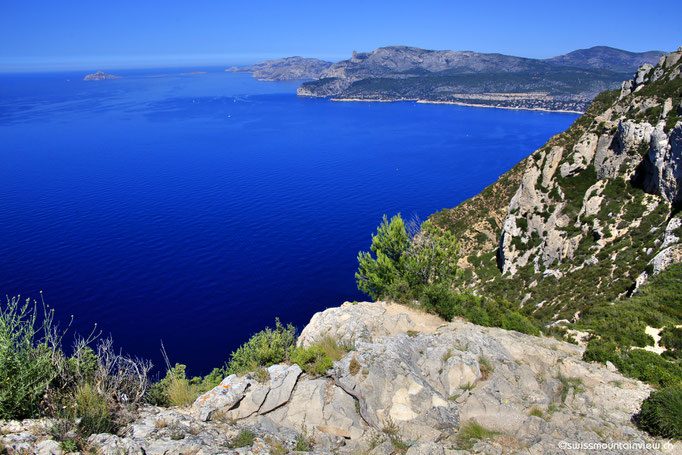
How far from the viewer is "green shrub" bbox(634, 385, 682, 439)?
11.1 metres

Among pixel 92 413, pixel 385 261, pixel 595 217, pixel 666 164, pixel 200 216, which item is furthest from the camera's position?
pixel 200 216

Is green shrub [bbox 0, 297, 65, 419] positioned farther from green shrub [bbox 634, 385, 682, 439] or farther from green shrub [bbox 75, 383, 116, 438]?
green shrub [bbox 634, 385, 682, 439]

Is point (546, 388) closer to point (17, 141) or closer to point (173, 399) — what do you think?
point (173, 399)

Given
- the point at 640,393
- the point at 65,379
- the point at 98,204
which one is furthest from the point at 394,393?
the point at 98,204

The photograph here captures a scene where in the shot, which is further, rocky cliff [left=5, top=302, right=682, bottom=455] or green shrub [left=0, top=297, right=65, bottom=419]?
rocky cliff [left=5, top=302, right=682, bottom=455]

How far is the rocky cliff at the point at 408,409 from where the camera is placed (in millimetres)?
11031

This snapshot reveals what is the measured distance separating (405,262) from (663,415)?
55.4 ft

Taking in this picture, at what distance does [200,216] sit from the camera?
83750 millimetres

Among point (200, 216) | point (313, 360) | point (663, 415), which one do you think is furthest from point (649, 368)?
point (200, 216)

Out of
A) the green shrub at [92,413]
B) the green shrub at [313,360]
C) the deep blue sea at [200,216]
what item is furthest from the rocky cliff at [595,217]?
the green shrub at [92,413]

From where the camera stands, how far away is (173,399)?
1352 centimetres

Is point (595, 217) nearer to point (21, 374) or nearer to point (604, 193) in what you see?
point (604, 193)

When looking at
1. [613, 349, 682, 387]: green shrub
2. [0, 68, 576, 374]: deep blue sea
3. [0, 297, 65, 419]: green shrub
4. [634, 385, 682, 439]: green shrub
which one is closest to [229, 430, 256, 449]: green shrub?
[0, 297, 65, 419]: green shrub

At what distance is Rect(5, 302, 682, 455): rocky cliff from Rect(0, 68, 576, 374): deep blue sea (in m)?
32.6
